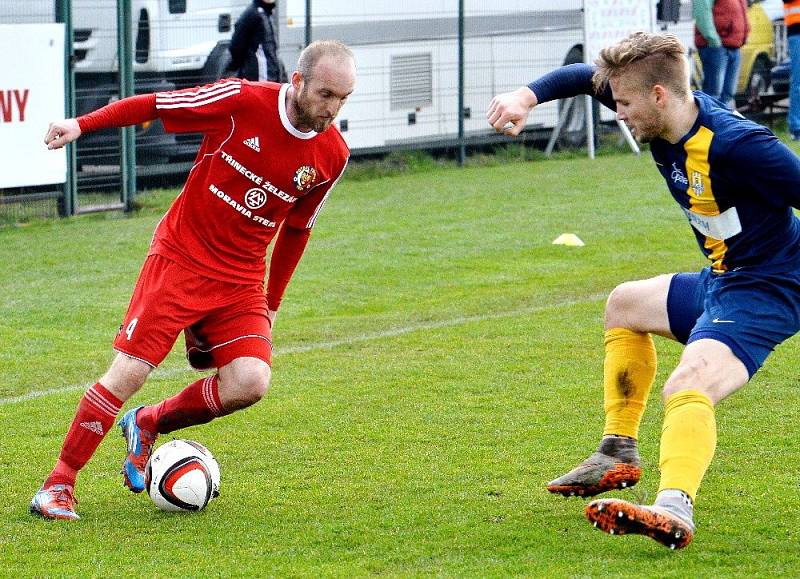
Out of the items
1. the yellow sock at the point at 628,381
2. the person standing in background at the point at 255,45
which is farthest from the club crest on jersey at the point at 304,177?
the person standing in background at the point at 255,45

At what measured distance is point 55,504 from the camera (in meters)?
4.89

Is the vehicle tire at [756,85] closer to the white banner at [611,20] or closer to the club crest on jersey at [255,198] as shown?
the white banner at [611,20]

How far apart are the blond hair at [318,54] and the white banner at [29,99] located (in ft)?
24.2

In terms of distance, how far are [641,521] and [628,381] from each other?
3.49 feet

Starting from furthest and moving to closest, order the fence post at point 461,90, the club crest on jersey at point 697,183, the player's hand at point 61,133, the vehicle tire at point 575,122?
1. the vehicle tire at point 575,122
2. the fence post at point 461,90
3. the player's hand at point 61,133
4. the club crest on jersey at point 697,183

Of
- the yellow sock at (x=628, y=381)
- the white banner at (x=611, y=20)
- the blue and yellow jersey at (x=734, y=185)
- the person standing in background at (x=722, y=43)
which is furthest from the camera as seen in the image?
the person standing in background at (x=722, y=43)

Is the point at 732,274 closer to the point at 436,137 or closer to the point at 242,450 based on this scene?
the point at 242,450

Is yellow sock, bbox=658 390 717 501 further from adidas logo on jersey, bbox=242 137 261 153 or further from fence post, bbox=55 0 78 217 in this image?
fence post, bbox=55 0 78 217

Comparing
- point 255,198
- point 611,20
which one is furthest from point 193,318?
point 611,20

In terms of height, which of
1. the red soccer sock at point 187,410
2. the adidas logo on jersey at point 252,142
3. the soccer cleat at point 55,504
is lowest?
the soccer cleat at point 55,504

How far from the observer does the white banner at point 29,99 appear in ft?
38.6

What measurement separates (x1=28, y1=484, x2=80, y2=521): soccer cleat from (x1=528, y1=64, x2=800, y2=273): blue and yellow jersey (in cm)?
251

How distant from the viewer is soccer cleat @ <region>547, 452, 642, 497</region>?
4.71 meters

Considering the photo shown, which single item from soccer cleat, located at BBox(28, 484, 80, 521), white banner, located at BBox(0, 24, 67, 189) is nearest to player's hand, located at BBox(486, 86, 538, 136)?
soccer cleat, located at BBox(28, 484, 80, 521)
